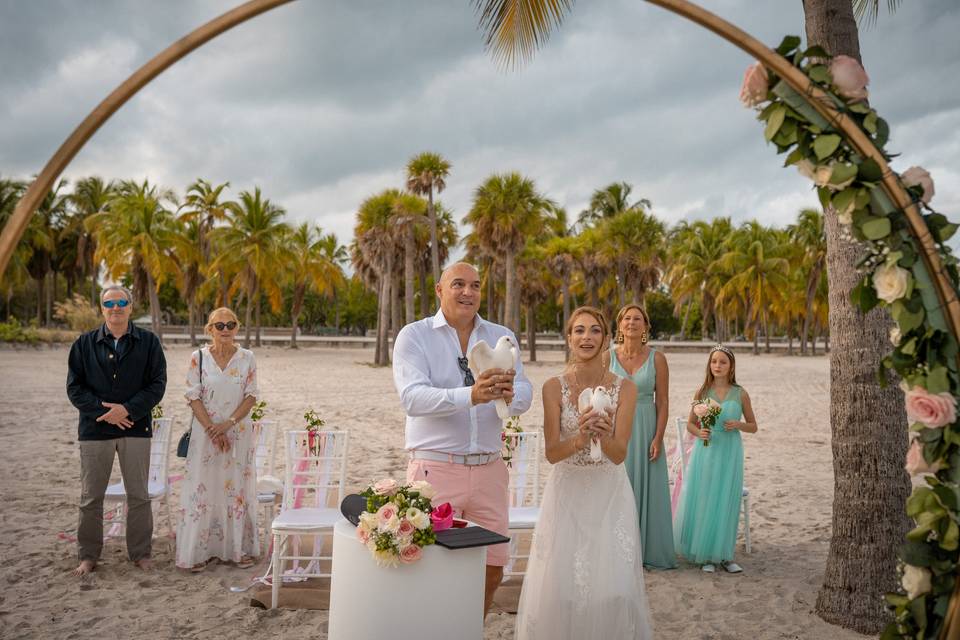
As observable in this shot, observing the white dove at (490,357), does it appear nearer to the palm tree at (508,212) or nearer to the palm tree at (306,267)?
the palm tree at (508,212)

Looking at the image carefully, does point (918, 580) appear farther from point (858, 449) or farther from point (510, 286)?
point (510, 286)

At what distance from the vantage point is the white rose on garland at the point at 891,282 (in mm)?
2820

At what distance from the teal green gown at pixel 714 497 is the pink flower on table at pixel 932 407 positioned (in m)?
3.81

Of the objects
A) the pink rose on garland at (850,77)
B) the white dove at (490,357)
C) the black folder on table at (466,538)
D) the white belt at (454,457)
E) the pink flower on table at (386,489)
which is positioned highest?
the pink rose on garland at (850,77)

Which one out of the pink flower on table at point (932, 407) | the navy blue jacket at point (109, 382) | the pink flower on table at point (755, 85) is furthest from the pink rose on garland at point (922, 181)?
the navy blue jacket at point (109, 382)

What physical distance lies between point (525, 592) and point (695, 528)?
2757mm

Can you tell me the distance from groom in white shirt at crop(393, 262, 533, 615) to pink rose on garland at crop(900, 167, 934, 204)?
6.27 ft

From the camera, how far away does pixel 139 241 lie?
4119 centimetres

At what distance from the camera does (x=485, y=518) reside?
13.3 ft

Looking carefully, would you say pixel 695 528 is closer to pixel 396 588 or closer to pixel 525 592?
pixel 525 592

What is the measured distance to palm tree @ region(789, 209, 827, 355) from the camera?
49156 mm

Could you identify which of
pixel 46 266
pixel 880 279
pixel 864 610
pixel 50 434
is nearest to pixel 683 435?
pixel 864 610

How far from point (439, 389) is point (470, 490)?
63 centimetres

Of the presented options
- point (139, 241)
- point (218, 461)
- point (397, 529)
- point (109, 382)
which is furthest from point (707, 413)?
point (139, 241)
